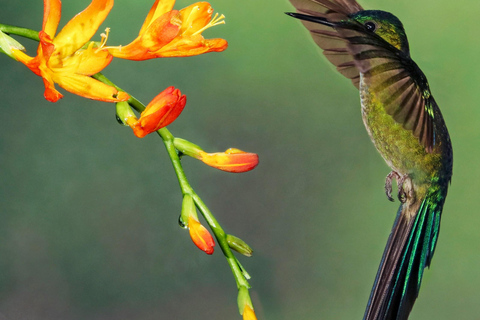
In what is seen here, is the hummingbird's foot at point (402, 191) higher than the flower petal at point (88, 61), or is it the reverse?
the flower petal at point (88, 61)

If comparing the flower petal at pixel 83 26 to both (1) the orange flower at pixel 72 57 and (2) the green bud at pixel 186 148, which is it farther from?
(2) the green bud at pixel 186 148

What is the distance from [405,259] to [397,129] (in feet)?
0.55

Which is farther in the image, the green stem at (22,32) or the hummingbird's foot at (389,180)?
the hummingbird's foot at (389,180)

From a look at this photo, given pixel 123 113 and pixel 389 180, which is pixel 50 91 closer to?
pixel 123 113

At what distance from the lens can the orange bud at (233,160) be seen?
441 millimetres

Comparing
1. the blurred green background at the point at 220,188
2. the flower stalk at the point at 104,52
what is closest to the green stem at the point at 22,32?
the flower stalk at the point at 104,52

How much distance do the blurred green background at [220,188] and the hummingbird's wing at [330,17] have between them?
1.42 ft

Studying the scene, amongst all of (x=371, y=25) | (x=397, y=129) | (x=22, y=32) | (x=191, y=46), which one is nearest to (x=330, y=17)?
(x=371, y=25)

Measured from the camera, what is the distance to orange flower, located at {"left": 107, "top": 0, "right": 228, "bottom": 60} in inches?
15.2

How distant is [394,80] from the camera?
0.58m

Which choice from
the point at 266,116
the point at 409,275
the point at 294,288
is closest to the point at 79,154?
the point at 266,116

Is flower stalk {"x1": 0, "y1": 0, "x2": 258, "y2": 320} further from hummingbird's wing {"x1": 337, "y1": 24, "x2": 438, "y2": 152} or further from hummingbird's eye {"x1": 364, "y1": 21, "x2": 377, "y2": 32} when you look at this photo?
hummingbird's eye {"x1": 364, "y1": 21, "x2": 377, "y2": 32}

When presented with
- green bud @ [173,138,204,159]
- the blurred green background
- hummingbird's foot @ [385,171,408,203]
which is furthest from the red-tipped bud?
the blurred green background

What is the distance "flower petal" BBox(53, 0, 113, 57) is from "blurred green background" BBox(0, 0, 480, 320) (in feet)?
2.56
